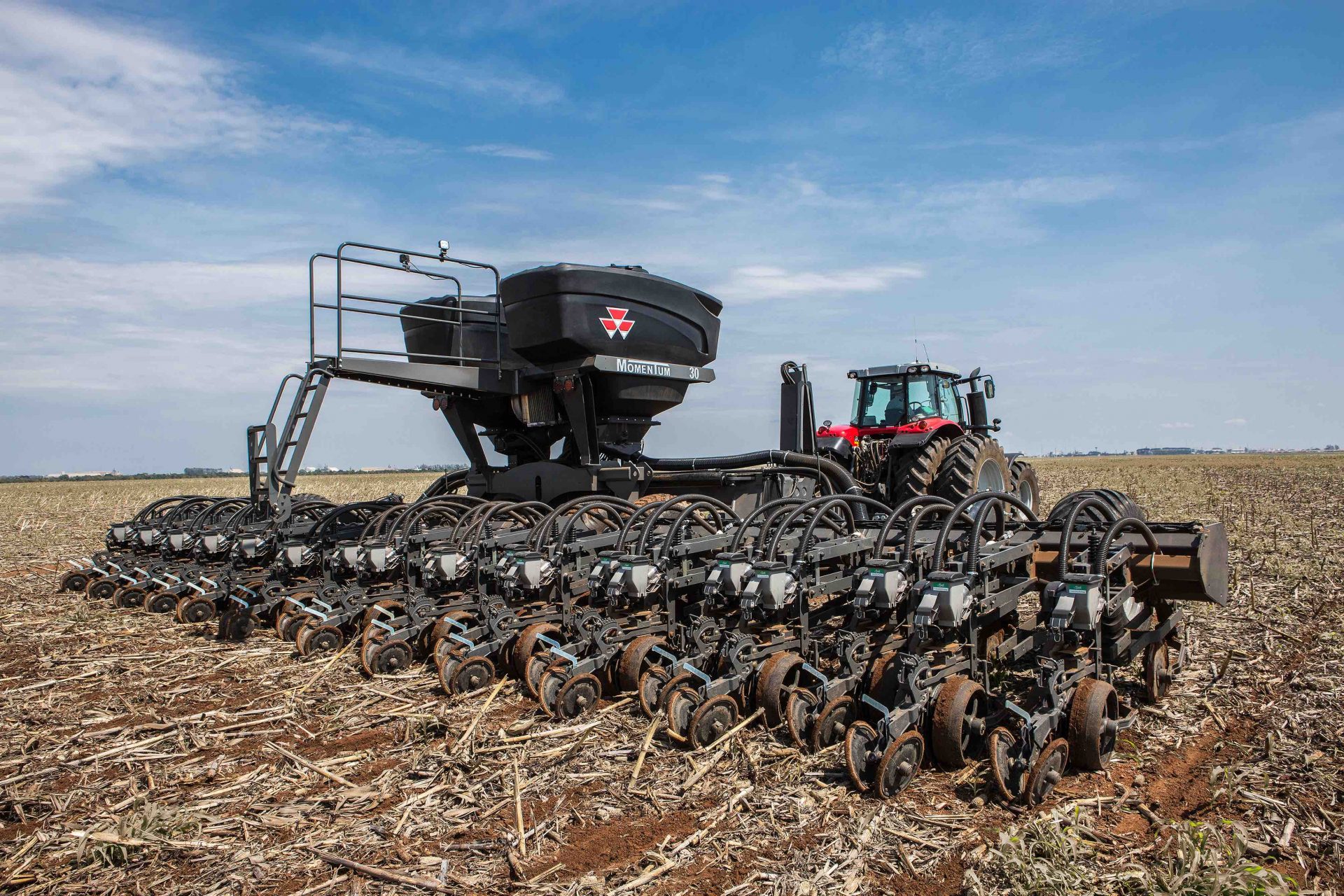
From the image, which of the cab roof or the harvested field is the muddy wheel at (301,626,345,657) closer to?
the harvested field

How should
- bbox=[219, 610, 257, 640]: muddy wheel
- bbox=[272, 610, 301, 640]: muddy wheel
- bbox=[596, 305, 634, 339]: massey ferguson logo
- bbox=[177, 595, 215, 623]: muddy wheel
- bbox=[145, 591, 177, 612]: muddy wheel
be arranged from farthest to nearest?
bbox=[145, 591, 177, 612]: muddy wheel → bbox=[596, 305, 634, 339]: massey ferguson logo → bbox=[177, 595, 215, 623]: muddy wheel → bbox=[219, 610, 257, 640]: muddy wheel → bbox=[272, 610, 301, 640]: muddy wheel

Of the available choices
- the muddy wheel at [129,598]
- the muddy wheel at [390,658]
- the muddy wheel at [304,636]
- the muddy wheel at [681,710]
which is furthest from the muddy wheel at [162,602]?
the muddy wheel at [681,710]

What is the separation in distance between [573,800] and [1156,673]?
128 inches

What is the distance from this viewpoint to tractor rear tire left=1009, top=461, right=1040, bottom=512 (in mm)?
10336

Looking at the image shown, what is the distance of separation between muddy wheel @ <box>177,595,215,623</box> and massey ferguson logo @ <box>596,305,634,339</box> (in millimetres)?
4138

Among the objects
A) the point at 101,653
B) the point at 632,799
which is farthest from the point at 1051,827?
the point at 101,653

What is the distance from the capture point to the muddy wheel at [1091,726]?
3.85m

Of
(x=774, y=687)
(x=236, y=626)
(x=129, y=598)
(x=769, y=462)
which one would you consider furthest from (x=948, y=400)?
(x=129, y=598)

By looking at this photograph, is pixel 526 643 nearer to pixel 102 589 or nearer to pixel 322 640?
pixel 322 640

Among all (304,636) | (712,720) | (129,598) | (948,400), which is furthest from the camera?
(948,400)

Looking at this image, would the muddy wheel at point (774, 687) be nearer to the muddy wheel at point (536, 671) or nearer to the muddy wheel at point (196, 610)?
the muddy wheel at point (536, 671)

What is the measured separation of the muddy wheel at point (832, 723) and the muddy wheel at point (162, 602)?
6591 mm

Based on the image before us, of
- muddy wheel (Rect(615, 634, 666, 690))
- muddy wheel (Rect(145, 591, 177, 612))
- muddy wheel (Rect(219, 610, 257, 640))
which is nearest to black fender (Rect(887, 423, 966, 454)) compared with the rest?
muddy wheel (Rect(615, 634, 666, 690))

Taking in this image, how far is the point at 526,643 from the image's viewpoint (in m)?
5.40
